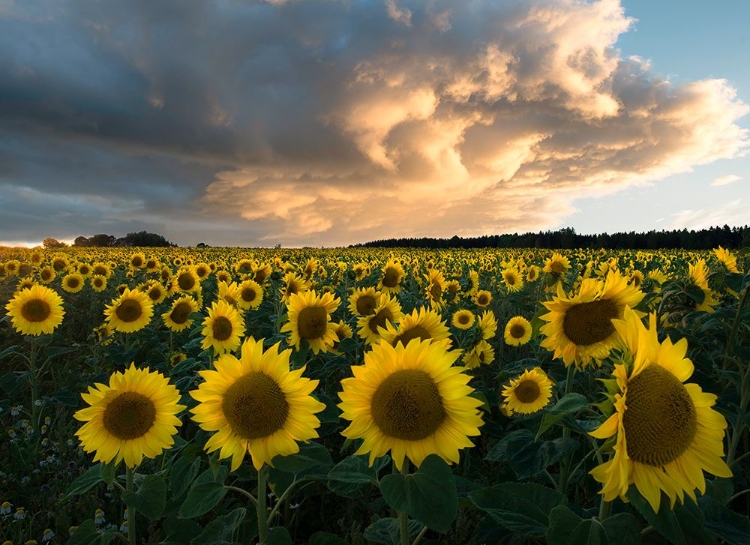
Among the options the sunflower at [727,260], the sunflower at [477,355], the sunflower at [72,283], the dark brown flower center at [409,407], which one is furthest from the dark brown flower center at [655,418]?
the sunflower at [72,283]

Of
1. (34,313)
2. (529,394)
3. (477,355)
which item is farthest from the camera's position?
(34,313)

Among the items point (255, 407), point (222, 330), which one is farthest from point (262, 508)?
point (222, 330)

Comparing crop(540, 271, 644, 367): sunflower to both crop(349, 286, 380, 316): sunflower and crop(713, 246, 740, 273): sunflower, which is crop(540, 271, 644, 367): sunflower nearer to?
crop(349, 286, 380, 316): sunflower

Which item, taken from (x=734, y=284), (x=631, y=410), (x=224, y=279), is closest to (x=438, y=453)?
(x=631, y=410)

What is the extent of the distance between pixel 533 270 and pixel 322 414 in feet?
34.1

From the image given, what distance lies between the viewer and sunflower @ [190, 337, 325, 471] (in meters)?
2.16

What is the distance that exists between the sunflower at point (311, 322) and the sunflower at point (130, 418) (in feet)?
4.27

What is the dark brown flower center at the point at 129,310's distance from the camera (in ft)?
21.5

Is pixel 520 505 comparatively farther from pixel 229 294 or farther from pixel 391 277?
pixel 391 277

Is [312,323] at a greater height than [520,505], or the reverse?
[312,323]

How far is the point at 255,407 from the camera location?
217cm

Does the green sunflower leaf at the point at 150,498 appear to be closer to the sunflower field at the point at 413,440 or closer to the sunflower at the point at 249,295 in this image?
the sunflower field at the point at 413,440

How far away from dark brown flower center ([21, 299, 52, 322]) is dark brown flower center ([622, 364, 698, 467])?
708 centimetres

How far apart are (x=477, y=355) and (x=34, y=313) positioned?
5683 mm
